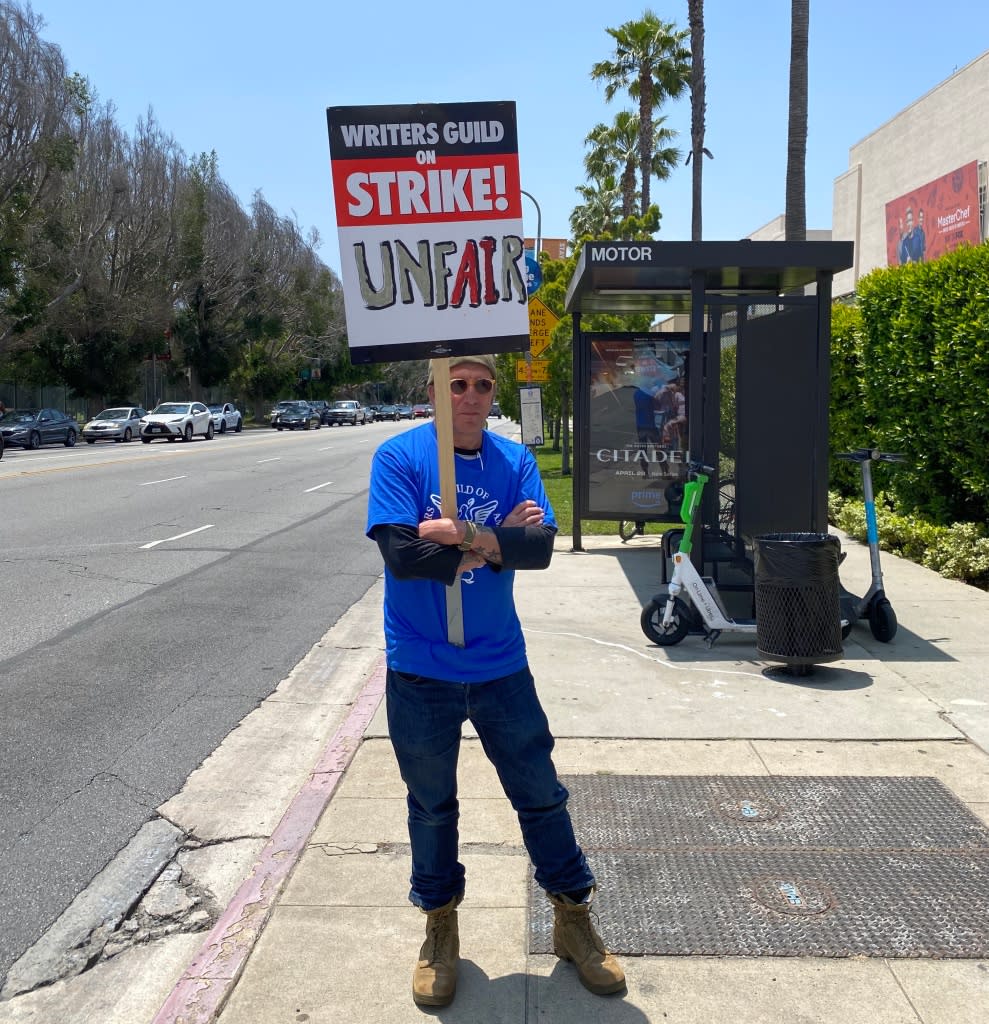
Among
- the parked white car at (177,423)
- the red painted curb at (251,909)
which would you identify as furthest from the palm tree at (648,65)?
the red painted curb at (251,909)

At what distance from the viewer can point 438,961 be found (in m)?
3.35

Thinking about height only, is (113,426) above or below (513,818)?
below

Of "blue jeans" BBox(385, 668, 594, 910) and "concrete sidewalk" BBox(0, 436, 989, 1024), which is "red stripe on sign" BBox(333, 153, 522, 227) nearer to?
"blue jeans" BBox(385, 668, 594, 910)

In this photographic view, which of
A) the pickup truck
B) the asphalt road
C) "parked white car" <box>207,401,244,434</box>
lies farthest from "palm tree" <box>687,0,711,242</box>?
the pickup truck

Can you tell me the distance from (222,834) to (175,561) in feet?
25.0

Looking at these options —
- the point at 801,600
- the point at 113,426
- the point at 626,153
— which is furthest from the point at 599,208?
the point at 801,600

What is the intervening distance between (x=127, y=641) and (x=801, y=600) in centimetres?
484

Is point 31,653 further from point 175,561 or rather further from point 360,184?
point 360,184

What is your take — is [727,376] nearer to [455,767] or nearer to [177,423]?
[455,767]

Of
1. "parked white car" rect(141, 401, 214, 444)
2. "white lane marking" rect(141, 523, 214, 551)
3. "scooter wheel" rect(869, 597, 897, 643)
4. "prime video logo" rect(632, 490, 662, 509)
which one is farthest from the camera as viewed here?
"parked white car" rect(141, 401, 214, 444)

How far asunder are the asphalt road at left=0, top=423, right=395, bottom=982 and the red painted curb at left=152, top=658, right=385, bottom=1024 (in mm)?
679

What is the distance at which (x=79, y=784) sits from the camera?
5301mm

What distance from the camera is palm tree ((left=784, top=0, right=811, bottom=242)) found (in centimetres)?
1762

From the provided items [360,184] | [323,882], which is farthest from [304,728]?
[360,184]
